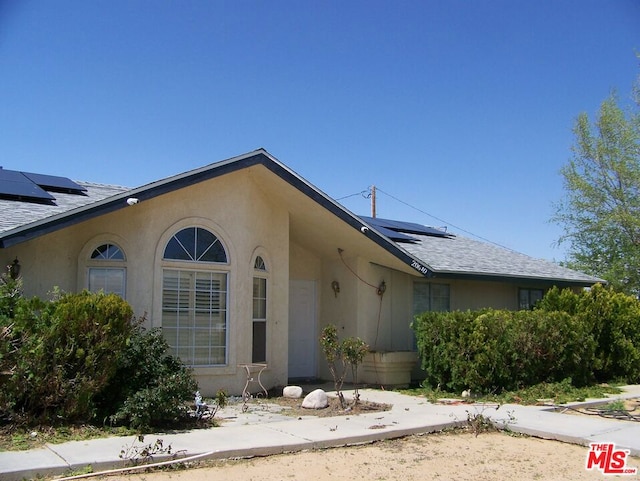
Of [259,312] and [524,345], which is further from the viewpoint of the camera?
[524,345]

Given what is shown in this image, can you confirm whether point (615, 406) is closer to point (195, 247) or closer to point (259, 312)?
point (259, 312)

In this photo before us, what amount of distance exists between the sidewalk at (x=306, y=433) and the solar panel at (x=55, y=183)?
5617 mm

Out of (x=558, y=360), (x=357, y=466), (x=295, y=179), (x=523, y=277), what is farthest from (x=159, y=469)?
(x=523, y=277)

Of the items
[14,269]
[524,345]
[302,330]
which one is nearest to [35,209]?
[14,269]

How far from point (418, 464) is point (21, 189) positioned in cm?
844

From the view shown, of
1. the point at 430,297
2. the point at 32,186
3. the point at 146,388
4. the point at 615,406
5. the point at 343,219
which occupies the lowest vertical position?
the point at 615,406

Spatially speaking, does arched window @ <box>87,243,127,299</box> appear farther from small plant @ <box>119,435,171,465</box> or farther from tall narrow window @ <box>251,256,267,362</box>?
small plant @ <box>119,435,171,465</box>

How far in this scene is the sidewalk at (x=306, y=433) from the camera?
22.6ft

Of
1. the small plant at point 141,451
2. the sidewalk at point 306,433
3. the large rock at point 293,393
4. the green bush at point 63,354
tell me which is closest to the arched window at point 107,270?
the green bush at point 63,354

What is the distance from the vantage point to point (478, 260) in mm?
17234

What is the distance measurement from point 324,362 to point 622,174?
16087mm

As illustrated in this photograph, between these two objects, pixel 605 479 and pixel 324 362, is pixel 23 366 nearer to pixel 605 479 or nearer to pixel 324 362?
pixel 605 479

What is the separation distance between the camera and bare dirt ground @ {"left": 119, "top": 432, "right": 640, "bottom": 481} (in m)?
7.01

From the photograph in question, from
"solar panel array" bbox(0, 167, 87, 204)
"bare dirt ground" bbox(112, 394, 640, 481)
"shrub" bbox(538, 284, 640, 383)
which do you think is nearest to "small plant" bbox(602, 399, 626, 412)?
"bare dirt ground" bbox(112, 394, 640, 481)
